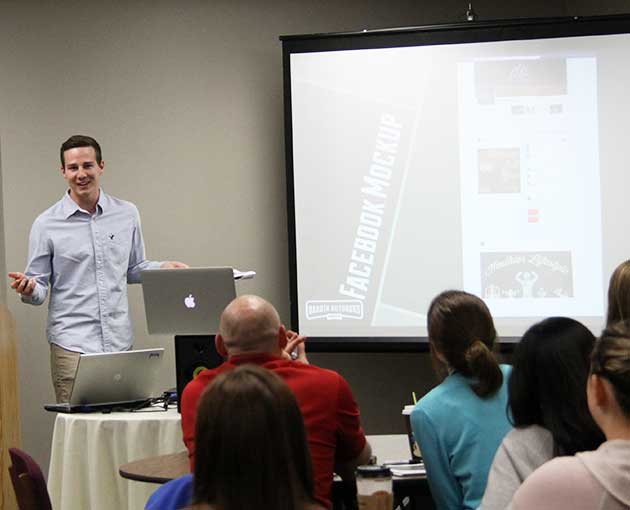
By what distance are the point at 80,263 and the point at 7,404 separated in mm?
755

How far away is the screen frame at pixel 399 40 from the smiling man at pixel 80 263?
1016 millimetres

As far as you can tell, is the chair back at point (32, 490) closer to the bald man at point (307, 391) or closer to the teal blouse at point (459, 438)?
the bald man at point (307, 391)

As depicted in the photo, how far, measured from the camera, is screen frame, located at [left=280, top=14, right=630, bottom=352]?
17.8ft

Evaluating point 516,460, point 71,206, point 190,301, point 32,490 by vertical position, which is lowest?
point 32,490

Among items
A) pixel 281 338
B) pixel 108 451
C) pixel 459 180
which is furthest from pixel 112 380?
pixel 459 180

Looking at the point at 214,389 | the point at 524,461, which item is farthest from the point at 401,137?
the point at 214,389

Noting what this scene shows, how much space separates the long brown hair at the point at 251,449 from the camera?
1516 millimetres

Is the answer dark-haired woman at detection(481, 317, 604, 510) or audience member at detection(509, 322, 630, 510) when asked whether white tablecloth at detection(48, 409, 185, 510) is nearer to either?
dark-haired woman at detection(481, 317, 604, 510)

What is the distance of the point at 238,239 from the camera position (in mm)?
6000

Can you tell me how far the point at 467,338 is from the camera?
2779 millimetres

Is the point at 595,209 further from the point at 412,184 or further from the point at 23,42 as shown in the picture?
the point at 23,42

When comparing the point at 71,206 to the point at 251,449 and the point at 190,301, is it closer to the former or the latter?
the point at 190,301


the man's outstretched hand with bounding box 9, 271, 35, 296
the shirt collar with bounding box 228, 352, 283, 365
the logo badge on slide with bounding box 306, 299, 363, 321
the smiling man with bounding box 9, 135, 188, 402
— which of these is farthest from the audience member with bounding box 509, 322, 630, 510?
the logo badge on slide with bounding box 306, 299, 363, 321

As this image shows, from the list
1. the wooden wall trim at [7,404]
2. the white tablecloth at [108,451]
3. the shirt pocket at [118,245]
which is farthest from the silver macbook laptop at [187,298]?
the wooden wall trim at [7,404]
